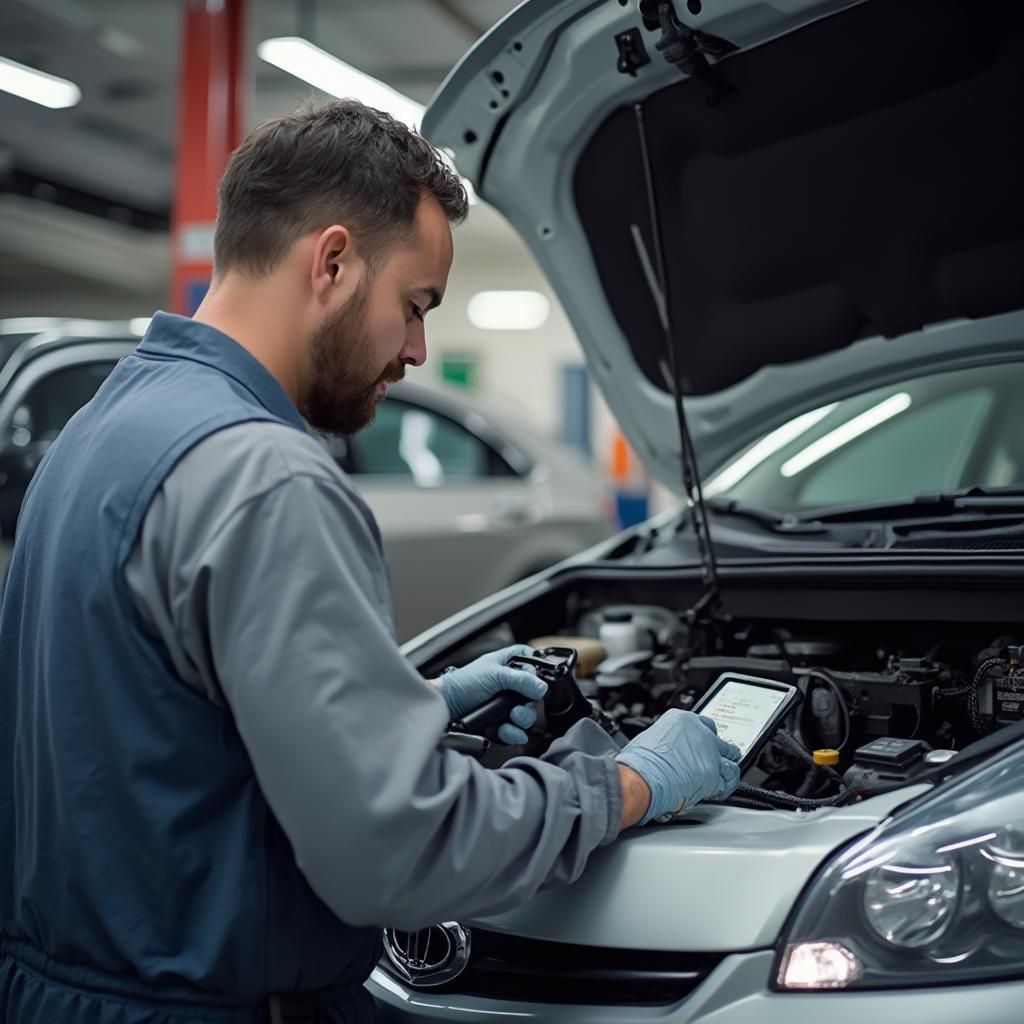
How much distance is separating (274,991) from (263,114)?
9.98m

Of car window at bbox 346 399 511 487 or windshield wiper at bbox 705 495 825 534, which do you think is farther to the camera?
car window at bbox 346 399 511 487

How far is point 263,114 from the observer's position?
33.4 feet

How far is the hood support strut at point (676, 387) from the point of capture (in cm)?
204

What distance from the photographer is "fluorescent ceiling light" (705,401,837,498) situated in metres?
2.68

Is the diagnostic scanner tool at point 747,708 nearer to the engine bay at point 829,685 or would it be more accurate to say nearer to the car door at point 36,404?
the engine bay at point 829,685

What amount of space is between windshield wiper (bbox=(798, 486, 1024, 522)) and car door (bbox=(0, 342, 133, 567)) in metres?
2.02

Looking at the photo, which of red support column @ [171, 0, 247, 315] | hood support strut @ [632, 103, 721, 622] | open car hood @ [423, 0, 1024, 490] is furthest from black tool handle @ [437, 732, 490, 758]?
red support column @ [171, 0, 247, 315]

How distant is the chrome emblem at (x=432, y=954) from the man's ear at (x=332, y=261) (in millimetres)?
730

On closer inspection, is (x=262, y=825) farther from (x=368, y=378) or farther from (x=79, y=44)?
(x=79, y=44)

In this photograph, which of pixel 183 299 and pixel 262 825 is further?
pixel 183 299

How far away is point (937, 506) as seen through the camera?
2.19 m

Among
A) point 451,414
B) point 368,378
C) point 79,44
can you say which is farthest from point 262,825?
point 79,44

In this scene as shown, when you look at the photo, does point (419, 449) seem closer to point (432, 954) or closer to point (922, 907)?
point (432, 954)

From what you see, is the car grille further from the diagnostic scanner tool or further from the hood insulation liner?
the hood insulation liner
